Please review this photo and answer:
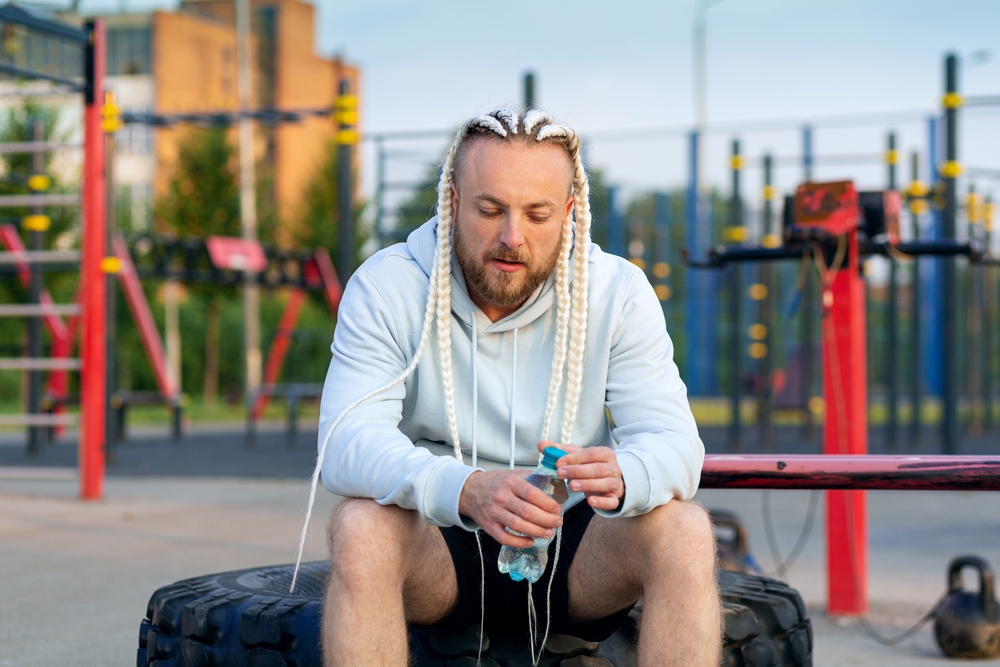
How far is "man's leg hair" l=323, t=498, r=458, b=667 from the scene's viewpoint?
1.87 metres

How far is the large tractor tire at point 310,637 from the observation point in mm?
2186

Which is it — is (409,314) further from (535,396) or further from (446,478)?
(446,478)

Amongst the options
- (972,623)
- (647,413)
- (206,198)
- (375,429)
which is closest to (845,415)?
(972,623)

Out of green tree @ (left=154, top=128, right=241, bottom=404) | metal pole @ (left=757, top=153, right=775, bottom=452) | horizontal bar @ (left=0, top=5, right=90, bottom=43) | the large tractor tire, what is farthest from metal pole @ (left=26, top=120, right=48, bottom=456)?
green tree @ (left=154, top=128, right=241, bottom=404)

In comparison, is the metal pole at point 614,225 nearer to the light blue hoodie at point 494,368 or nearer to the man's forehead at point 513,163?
the light blue hoodie at point 494,368

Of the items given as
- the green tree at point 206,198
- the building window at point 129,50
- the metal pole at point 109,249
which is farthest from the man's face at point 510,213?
the building window at point 129,50

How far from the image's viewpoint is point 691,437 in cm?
212

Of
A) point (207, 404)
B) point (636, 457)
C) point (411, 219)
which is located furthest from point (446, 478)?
point (207, 404)

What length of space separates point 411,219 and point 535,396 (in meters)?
9.22

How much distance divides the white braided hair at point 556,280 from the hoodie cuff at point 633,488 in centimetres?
31

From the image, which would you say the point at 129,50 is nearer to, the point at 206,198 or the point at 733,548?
the point at 206,198

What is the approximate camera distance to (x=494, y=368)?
229 centimetres

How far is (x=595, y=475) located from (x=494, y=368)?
44 centimetres

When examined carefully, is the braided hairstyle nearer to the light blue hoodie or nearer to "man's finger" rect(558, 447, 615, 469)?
the light blue hoodie
